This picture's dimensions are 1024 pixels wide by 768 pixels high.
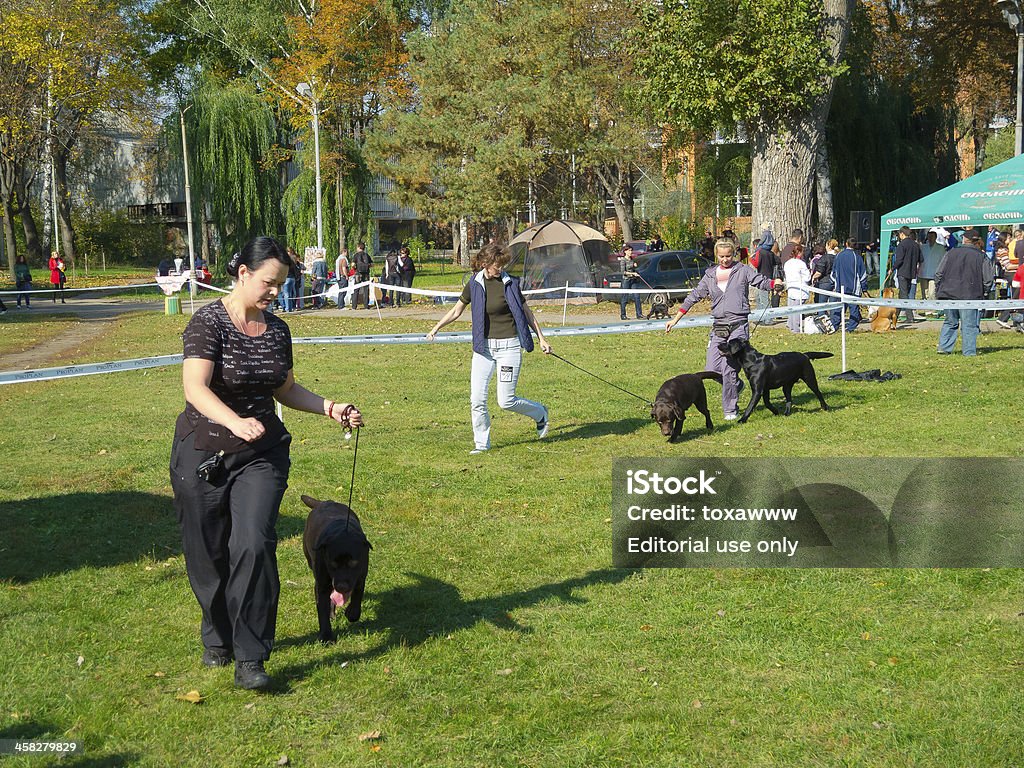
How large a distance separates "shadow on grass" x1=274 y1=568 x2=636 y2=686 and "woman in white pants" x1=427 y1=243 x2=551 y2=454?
11.1ft

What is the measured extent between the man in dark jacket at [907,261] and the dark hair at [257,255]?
19802 millimetres

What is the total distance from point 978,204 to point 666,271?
830 cm

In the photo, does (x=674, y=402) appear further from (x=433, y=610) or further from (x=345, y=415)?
(x=345, y=415)

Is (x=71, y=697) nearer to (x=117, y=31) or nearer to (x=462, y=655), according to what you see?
(x=462, y=655)

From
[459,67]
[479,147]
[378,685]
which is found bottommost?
[378,685]

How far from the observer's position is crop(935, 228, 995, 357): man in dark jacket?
1638cm

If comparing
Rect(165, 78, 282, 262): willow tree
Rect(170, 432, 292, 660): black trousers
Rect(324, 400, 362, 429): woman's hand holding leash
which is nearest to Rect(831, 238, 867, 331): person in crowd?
Rect(324, 400, 362, 429): woman's hand holding leash

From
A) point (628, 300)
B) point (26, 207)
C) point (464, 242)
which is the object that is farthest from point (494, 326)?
point (26, 207)

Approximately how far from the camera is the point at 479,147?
44.8 metres

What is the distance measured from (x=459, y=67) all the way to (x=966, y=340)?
34.2 metres

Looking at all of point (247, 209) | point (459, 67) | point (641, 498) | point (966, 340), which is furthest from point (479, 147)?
point (641, 498)

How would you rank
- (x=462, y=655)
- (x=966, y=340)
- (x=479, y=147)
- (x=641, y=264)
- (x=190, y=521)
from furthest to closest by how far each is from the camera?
(x=479, y=147), (x=641, y=264), (x=966, y=340), (x=462, y=655), (x=190, y=521)

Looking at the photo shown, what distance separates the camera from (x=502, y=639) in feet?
17.4

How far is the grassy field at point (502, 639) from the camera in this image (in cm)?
421
